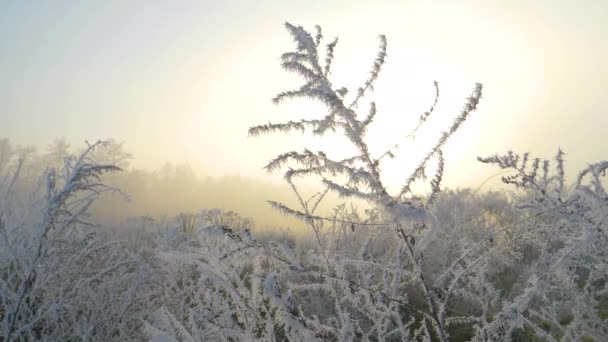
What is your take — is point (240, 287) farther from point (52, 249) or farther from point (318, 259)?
point (52, 249)

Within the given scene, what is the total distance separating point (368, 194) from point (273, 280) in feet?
1.51

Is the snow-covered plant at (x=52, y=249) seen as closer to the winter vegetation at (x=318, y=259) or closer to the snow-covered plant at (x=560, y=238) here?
the winter vegetation at (x=318, y=259)

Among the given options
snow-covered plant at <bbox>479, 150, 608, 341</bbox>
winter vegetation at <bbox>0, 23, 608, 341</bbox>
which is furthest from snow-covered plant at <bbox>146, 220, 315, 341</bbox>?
snow-covered plant at <bbox>479, 150, 608, 341</bbox>

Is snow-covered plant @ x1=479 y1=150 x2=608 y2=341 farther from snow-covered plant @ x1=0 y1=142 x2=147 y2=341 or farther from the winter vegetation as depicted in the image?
snow-covered plant @ x1=0 y1=142 x2=147 y2=341

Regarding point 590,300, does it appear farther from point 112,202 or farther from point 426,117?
point 112,202

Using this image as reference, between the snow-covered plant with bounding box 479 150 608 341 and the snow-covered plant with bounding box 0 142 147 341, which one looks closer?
the snow-covered plant with bounding box 479 150 608 341

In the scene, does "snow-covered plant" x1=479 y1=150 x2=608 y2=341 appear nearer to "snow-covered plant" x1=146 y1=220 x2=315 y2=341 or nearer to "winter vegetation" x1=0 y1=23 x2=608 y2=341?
"winter vegetation" x1=0 y1=23 x2=608 y2=341

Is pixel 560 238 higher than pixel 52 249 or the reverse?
higher

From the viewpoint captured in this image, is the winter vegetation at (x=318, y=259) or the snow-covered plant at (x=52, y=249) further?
the snow-covered plant at (x=52, y=249)

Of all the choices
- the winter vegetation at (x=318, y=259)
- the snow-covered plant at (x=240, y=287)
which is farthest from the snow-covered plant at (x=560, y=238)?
the snow-covered plant at (x=240, y=287)

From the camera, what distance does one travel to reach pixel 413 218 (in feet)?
4.26

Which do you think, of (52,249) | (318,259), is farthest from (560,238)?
(52,249)

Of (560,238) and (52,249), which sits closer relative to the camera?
(560,238)

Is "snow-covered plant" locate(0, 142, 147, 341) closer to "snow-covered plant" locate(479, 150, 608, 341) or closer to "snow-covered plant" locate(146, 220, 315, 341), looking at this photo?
"snow-covered plant" locate(146, 220, 315, 341)
